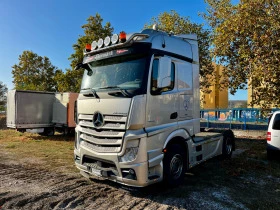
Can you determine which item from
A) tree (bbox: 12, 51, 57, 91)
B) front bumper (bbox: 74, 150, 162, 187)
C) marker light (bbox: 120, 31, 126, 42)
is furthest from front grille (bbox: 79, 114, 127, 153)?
tree (bbox: 12, 51, 57, 91)

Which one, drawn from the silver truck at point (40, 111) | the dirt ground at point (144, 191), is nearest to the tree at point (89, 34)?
the silver truck at point (40, 111)

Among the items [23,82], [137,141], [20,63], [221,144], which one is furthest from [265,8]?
[20,63]

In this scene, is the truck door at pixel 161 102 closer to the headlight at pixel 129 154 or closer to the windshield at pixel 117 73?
the windshield at pixel 117 73

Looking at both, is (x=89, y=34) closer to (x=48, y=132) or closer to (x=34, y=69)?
(x=48, y=132)

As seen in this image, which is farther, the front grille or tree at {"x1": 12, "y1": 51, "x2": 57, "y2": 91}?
tree at {"x1": 12, "y1": 51, "x2": 57, "y2": 91}

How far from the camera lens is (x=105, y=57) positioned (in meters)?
5.38

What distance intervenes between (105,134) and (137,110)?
0.84 m

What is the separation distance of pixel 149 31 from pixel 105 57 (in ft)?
3.62

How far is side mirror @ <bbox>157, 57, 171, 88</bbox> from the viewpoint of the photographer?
16.0 ft

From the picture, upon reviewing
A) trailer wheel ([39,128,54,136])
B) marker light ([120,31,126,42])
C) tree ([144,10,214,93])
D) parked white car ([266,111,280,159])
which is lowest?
trailer wheel ([39,128,54,136])

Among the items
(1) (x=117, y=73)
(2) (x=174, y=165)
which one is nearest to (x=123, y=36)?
(1) (x=117, y=73)

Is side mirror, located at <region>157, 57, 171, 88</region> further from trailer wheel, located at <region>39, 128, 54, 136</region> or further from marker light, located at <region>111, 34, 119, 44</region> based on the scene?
trailer wheel, located at <region>39, 128, 54, 136</region>

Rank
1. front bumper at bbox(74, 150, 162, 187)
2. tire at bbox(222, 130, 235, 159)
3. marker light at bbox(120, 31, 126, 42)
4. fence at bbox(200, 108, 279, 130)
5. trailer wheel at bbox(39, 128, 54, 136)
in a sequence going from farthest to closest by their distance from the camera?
A: trailer wheel at bbox(39, 128, 54, 136)
fence at bbox(200, 108, 279, 130)
tire at bbox(222, 130, 235, 159)
marker light at bbox(120, 31, 126, 42)
front bumper at bbox(74, 150, 162, 187)

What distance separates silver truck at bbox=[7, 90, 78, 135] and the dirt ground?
6679 mm
